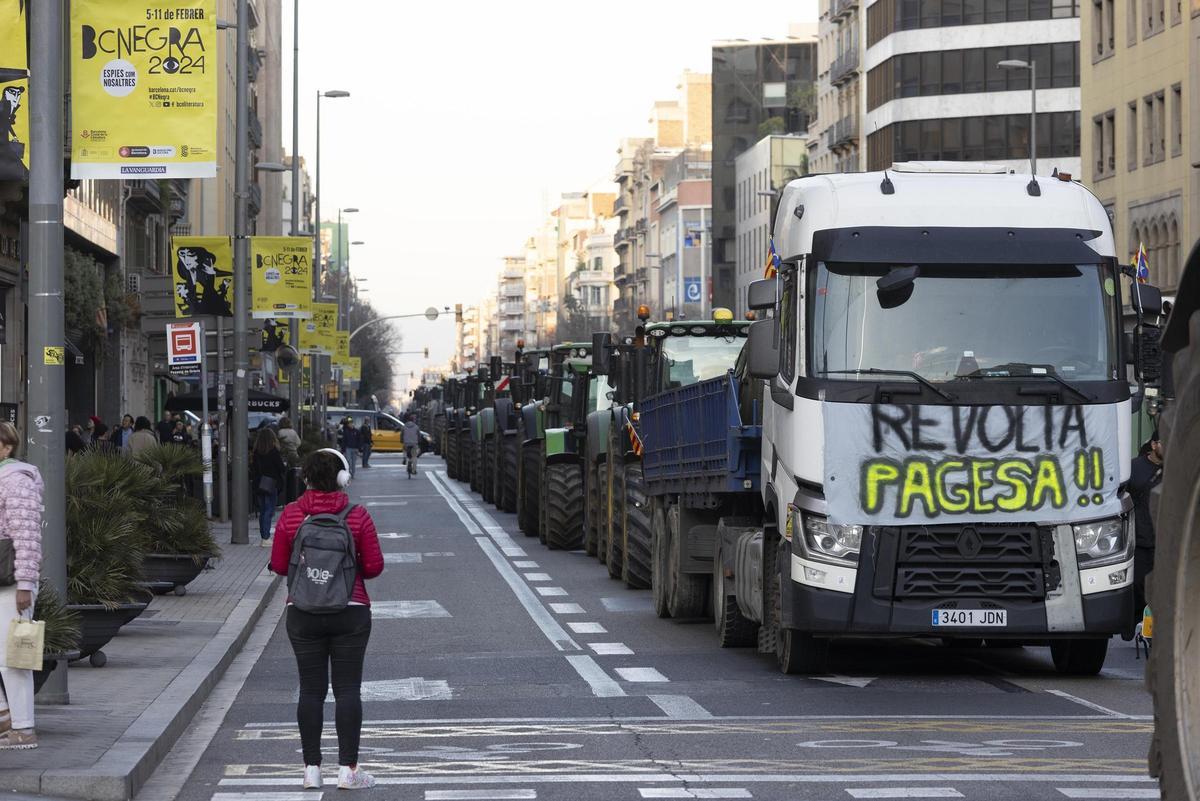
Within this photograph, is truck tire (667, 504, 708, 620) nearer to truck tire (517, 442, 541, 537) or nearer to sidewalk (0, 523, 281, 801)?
sidewalk (0, 523, 281, 801)

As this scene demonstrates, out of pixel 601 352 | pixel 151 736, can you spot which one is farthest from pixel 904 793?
pixel 601 352

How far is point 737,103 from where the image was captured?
132625 millimetres

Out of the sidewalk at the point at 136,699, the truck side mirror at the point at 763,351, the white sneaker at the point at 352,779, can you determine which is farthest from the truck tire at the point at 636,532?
the white sneaker at the point at 352,779

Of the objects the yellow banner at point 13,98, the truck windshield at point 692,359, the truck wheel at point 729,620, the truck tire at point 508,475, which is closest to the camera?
the yellow banner at point 13,98

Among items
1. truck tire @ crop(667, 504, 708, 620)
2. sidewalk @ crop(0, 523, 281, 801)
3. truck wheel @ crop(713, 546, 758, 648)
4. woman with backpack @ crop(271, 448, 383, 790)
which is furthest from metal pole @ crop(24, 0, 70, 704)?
truck tire @ crop(667, 504, 708, 620)

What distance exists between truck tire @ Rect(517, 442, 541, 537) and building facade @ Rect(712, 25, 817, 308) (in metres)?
96.5

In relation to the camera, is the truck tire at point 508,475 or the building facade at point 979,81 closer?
the truck tire at point 508,475

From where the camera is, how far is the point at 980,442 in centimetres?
1436

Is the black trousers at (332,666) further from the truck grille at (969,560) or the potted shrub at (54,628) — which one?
the truck grille at (969,560)

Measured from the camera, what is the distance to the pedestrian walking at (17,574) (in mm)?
11156

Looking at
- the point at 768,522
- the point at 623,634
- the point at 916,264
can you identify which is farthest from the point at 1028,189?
the point at 623,634

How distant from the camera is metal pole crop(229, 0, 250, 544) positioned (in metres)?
32.3

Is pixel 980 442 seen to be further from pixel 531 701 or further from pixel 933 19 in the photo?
pixel 933 19

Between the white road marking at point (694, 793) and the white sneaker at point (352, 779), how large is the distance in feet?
4.03
